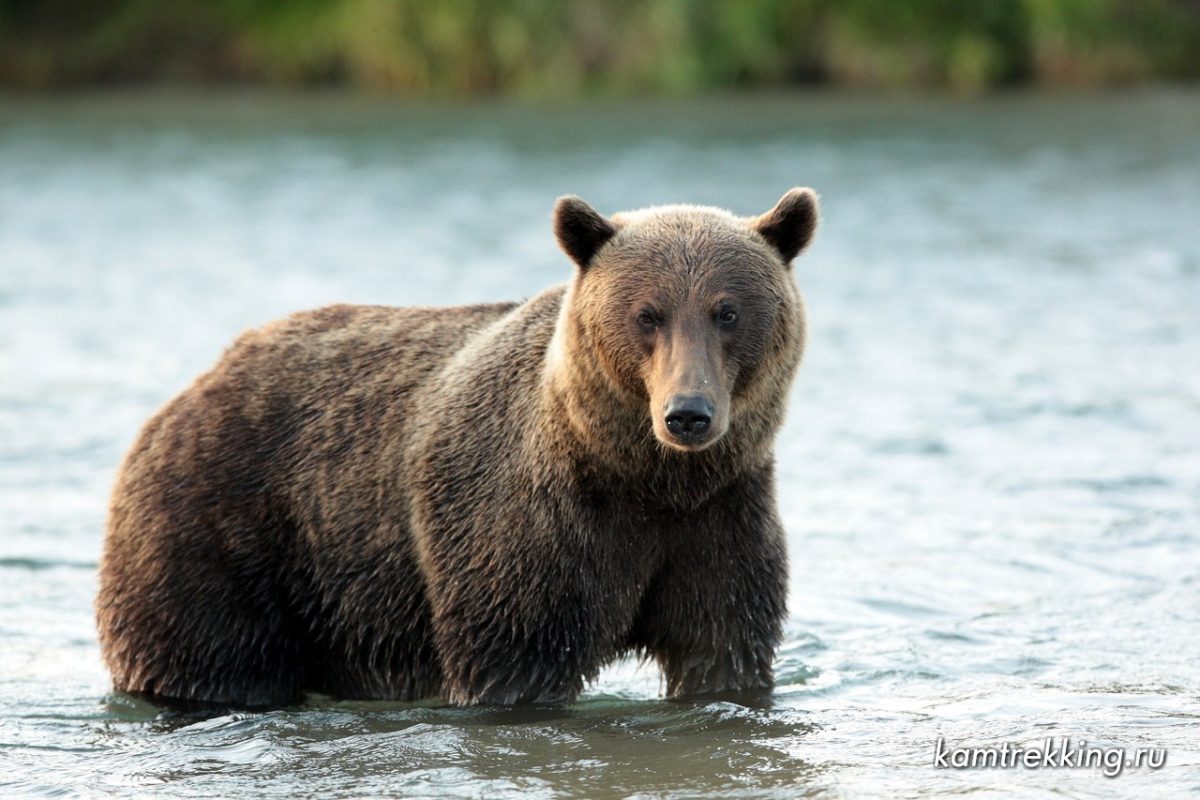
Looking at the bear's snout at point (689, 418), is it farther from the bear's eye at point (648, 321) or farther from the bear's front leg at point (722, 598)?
the bear's front leg at point (722, 598)

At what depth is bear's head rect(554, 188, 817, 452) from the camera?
6223 mm

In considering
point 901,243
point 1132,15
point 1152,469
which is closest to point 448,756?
point 1152,469

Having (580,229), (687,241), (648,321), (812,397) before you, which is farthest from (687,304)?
(812,397)

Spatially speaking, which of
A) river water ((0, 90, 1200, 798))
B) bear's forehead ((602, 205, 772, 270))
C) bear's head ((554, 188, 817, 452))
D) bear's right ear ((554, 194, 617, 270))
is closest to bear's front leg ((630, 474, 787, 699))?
river water ((0, 90, 1200, 798))

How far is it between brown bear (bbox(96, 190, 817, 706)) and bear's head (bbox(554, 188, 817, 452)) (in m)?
0.01

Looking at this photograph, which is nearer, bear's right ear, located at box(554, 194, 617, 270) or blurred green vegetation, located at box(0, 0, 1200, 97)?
bear's right ear, located at box(554, 194, 617, 270)

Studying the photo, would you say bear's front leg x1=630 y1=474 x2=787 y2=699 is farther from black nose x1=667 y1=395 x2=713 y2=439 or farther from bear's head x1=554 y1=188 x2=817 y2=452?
black nose x1=667 y1=395 x2=713 y2=439

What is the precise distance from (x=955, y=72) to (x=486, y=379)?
27906 mm

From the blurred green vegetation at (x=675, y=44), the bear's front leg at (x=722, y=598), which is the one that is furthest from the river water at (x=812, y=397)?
the blurred green vegetation at (x=675, y=44)

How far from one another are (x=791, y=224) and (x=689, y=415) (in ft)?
3.47

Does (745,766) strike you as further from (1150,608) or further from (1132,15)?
(1132,15)

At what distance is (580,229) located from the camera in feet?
21.4

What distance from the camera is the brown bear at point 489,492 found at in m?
6.41

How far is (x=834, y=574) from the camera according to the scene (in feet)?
31.1
